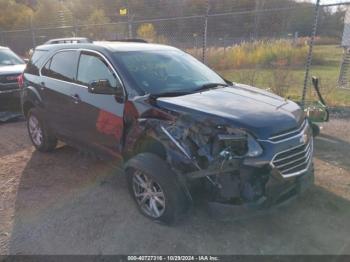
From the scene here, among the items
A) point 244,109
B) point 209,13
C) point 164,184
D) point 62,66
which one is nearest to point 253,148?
point 244,109

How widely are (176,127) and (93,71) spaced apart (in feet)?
5.40

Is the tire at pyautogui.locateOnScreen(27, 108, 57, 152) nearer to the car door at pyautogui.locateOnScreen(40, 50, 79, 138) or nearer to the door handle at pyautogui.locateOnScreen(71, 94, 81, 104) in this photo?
the car door at pyautogui.locateOnScreen(40, 50, 79, 138)

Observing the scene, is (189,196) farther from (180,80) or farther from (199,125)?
(180,80)

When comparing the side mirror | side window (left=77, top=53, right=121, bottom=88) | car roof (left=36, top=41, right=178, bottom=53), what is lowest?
the side mirror

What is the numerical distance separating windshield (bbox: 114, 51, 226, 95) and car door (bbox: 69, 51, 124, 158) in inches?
9.0

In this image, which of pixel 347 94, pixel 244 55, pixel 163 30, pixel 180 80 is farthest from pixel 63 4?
pixel 180 80

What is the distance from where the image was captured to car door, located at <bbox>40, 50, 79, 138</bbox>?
4770 millimetres

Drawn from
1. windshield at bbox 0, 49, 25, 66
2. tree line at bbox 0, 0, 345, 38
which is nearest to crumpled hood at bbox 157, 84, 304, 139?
tree line at bbox 0, 0, 345, 38

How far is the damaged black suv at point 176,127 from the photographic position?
3.08m

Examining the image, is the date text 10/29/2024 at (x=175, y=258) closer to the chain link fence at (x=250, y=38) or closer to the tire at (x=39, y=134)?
the tire at (x=39, y=134)

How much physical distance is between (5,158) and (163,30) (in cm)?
1122

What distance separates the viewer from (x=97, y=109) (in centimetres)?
421

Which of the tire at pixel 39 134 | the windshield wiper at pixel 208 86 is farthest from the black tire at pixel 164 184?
the tire at pixel 39 134

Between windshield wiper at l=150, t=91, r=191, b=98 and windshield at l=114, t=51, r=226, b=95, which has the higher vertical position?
windshield at l=114, t=51, r=226, b=95
